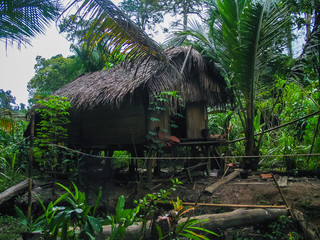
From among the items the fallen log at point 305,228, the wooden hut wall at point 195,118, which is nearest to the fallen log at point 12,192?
the wooden hut wall at point 195,118

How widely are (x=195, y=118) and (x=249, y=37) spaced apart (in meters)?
2.93

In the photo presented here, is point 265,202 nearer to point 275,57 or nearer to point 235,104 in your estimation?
point 275,57

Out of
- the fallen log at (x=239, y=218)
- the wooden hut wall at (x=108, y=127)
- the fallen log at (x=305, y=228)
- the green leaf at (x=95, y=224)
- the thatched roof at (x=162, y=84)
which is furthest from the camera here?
the wooden hut wall at (x=108, y=127)

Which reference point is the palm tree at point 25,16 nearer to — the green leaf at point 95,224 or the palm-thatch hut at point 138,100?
the palm-thatch hut at point 138,100

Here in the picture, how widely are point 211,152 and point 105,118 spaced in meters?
3.41

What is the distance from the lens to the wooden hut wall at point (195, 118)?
277 inches

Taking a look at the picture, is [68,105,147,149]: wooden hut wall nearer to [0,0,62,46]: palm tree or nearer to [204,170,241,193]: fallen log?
[204,170,241,193]: fallen log

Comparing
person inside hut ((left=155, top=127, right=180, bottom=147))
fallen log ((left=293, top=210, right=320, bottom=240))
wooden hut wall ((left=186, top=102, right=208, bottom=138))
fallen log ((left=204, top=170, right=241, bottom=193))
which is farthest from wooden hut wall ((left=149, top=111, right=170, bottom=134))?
fallen log ((left=293, top=210, right=320, bottom=240))

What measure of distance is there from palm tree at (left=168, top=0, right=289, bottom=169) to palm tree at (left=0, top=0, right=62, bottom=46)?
332cm

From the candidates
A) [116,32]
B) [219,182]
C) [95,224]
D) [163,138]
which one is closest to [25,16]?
[116,32]

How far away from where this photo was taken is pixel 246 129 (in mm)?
5949

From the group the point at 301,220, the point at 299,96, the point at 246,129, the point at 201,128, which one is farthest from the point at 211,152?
the point at 301,220

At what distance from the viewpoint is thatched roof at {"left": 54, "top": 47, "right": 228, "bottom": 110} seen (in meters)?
5.31

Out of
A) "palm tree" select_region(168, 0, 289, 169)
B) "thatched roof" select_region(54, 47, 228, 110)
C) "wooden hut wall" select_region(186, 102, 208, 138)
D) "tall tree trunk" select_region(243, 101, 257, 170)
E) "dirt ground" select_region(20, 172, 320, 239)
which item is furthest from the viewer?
"wooden hut wall" select_region(186, 102, 208, 138)
